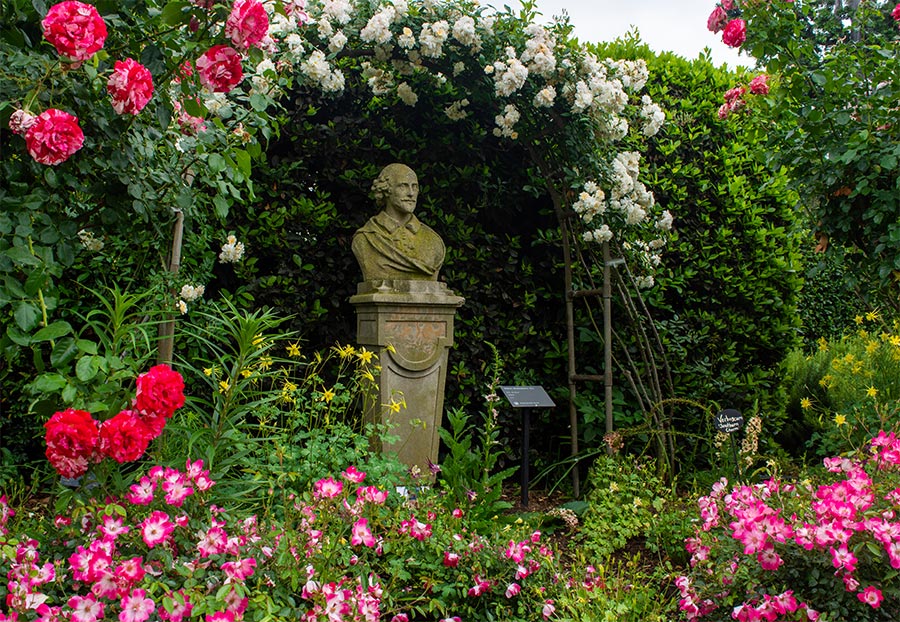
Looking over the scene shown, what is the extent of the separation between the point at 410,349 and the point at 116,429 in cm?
195

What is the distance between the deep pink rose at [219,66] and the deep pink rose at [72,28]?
32 cm

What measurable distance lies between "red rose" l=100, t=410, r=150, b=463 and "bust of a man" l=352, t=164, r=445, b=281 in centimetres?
197

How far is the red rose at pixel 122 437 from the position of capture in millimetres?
1782

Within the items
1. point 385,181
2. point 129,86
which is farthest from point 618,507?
point 129,86

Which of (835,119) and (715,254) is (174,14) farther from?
(715,254)

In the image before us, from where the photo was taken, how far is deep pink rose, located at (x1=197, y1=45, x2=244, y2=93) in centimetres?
200

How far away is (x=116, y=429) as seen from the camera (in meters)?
1.78

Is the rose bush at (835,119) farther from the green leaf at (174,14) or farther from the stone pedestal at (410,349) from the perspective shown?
the green leaf at (174,14)

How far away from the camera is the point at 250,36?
1.95 m

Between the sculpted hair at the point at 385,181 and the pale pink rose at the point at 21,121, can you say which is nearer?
the pale pink rose at the point at 21,121

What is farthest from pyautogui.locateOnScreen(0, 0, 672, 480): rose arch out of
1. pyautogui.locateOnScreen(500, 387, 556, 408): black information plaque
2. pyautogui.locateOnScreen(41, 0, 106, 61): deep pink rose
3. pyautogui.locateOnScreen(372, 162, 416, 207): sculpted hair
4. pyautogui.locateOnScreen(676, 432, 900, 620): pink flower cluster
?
pyautogui.locateOnScreen(676, 432, 900, 620): pink flower cluster

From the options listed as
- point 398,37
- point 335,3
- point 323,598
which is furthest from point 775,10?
point 323,598

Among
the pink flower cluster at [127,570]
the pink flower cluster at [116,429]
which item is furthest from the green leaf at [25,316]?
the pink flower cluster at [127,570]

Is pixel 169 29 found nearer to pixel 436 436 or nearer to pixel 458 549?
pixel 458 549
